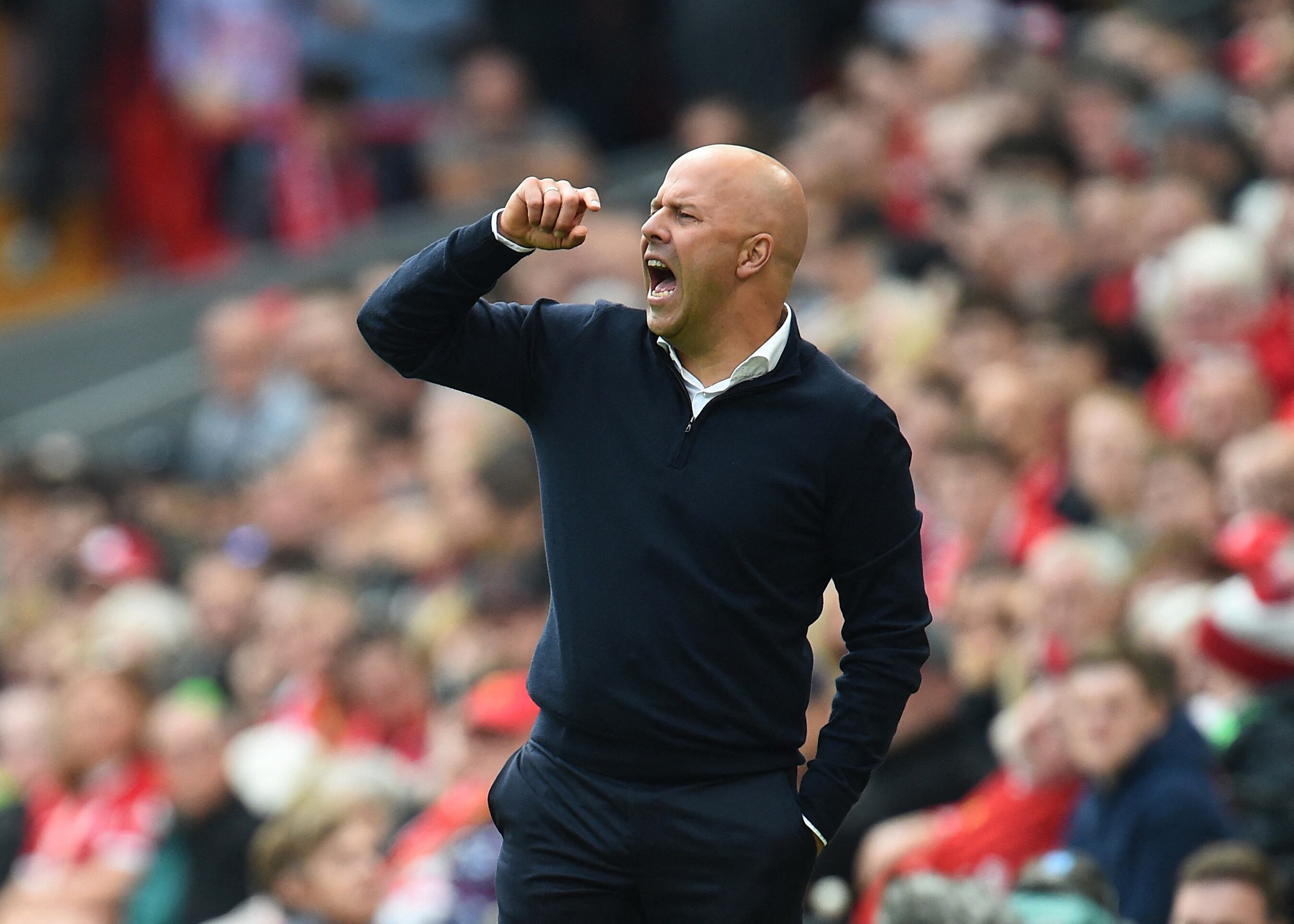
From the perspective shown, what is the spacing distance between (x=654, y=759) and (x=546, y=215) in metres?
0.80

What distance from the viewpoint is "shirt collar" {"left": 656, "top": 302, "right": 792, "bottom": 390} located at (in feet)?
9.39

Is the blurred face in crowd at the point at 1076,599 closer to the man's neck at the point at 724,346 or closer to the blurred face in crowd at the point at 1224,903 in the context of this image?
the blurred face in crowd at the point at 1224,903

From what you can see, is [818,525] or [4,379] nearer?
[818,525]

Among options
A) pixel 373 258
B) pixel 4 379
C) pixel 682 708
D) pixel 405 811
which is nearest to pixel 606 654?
pixel 682 708

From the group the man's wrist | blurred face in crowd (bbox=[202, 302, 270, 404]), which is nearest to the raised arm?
the man's wrist

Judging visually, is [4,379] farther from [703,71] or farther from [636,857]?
[636,857]

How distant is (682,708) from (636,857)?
224mm

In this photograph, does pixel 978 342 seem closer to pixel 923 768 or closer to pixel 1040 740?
pixel 923 768

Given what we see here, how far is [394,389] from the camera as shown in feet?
29.3

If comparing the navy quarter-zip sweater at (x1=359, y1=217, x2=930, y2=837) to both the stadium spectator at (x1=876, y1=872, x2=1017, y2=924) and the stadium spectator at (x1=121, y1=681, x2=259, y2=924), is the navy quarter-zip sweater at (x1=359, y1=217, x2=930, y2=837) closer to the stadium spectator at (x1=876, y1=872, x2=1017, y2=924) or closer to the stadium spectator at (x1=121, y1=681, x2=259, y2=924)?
the stadium spectator at (x1=876, y1=872, x2=1017, y2=924)

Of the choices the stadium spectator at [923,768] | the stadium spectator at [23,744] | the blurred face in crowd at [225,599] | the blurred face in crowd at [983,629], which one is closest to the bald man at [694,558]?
the stadium spectator at [923,768]

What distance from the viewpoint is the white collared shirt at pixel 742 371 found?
286 cm

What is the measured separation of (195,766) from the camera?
5855mm

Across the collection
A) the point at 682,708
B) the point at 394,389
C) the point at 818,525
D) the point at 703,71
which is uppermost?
the point at 818,525
